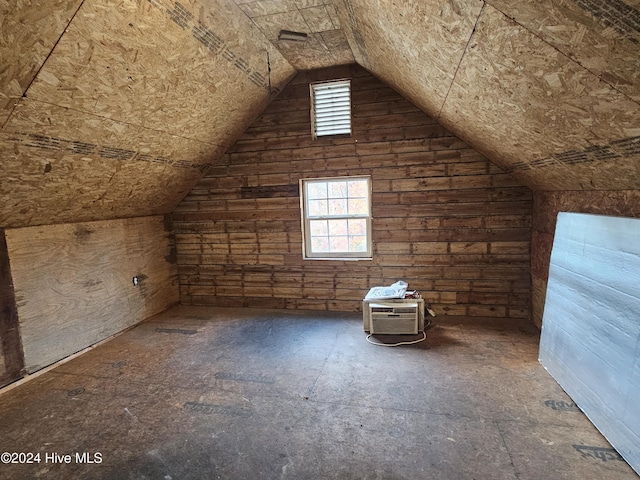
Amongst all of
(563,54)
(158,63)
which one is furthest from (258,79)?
(563,54)

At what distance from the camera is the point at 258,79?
3562 mm

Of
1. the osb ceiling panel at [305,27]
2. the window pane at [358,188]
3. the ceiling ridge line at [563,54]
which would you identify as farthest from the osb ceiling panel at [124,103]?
the ceiling ridge line at [563,54]

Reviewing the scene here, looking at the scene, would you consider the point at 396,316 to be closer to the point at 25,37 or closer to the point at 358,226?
the point at 358,226

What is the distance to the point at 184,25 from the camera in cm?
230

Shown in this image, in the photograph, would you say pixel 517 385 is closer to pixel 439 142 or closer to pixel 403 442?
pixel 403 442

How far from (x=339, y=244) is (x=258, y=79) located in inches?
89.9

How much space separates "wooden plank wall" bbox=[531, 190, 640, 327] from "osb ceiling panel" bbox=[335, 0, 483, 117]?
148 cm

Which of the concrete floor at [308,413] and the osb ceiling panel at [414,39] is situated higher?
the osb ceiling panel at [414,39]

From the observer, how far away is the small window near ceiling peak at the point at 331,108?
4.14m

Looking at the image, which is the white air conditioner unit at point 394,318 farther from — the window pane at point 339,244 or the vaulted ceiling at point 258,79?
the vaulted ceiling at point 258,79

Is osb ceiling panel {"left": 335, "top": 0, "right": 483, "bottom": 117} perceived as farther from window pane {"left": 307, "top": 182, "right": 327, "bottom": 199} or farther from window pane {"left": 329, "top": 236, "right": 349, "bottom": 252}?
window pane {"left": 329, "top": 236, "right": 349, "bottom": 252}

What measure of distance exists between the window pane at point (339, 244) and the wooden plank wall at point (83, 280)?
249cm

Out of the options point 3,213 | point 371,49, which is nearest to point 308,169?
point 371,49

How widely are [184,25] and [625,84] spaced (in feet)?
8.58
